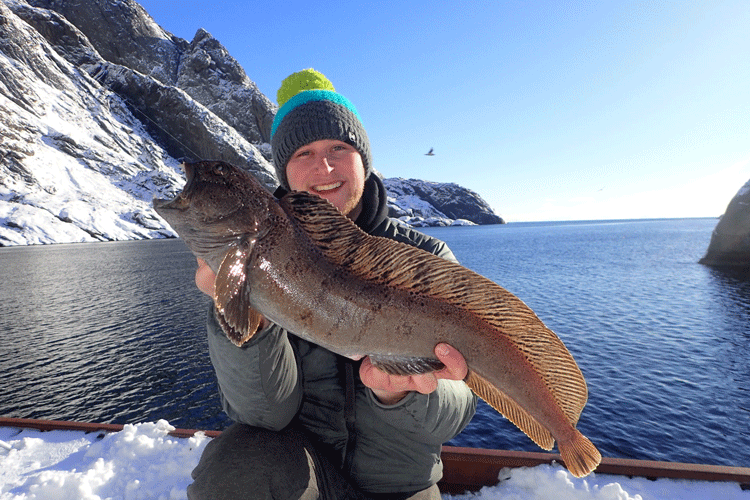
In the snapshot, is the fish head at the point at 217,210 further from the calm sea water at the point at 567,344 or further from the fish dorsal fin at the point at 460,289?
the calm sea water at the point at 567,344

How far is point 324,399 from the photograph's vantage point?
12.7ft

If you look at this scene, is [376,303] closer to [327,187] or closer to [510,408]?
[510,408]

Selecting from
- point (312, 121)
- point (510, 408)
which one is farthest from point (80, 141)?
point (510, 408)

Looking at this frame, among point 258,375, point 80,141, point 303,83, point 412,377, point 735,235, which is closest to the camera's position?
point 412,377

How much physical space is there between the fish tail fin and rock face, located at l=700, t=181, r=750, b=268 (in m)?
60.6

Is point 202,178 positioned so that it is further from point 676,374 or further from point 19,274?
point 19,274

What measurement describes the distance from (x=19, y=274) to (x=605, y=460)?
6397 centimetres

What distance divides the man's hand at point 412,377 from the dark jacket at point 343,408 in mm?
128

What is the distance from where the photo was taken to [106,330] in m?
24.8

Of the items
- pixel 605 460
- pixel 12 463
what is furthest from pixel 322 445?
pixel 12 463

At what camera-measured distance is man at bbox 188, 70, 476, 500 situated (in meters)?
3.04

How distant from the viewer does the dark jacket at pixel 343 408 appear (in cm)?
310

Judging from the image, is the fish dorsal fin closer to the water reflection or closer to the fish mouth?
the fish mouth

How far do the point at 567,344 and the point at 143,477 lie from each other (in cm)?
2243
